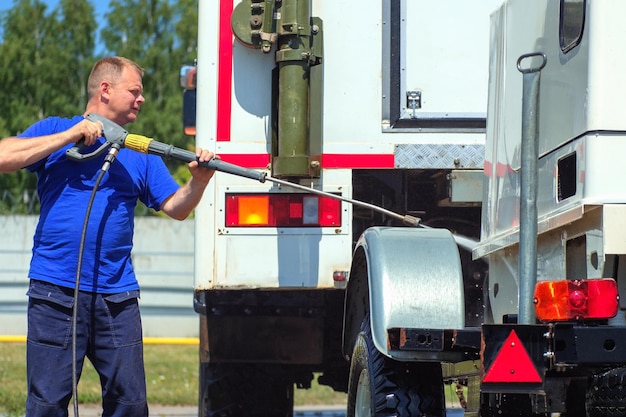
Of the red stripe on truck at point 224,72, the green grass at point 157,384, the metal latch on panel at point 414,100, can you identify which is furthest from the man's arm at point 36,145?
the green grass at point 157,384

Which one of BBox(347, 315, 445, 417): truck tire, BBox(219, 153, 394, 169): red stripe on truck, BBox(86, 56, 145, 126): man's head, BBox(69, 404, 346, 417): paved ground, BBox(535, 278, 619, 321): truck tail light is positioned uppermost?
BBox(86, 56, 145, 126): man's head

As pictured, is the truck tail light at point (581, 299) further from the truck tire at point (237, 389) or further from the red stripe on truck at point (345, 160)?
the truck tire at point (237, 389)

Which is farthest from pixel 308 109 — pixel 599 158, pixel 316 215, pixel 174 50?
pixel 174 50

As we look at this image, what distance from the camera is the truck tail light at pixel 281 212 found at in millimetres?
5469

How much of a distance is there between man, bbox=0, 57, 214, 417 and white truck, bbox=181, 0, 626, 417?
2.46 feet

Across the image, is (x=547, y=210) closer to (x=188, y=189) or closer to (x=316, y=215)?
(x=188, y=189)

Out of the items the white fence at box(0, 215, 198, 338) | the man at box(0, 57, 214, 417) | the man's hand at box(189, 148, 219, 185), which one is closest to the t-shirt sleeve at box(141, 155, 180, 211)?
the man at box(0, 57, 214, 417)

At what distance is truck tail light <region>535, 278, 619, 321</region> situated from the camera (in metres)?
3.21

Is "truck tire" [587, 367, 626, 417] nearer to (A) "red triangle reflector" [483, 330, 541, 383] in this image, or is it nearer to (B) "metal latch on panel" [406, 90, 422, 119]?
(A) "red triangle reflector" [483, 330, 541, 383]

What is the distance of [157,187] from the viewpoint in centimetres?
491

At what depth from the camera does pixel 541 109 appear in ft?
12.4

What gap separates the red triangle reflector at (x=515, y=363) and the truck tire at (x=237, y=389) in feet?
10.3

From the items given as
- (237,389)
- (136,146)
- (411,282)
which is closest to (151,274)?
(237,389)

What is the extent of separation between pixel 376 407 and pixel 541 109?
102cm
